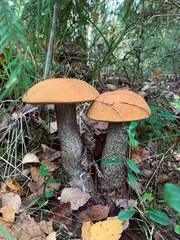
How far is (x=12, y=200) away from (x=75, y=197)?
14.8 inches

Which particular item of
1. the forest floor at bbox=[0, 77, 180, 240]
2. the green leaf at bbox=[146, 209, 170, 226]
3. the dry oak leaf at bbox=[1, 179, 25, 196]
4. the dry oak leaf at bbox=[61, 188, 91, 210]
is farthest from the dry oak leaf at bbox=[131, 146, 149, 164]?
the dry oak leaf at bbox=[1, 179, 25, 196]

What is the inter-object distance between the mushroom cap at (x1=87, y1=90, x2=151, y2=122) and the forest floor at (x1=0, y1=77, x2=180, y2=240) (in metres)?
0.28

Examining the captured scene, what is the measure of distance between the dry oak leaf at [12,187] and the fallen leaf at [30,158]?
172 millimetres

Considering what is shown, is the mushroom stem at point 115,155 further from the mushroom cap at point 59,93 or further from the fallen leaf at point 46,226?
the fallen leaf at point 46,226

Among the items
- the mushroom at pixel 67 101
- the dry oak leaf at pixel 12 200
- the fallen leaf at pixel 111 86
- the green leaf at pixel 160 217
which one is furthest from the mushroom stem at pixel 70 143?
the fallen leaf at pixel 111 86

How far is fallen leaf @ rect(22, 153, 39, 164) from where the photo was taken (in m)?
1.86

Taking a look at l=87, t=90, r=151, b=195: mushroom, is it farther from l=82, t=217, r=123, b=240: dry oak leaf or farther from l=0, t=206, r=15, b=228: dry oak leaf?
l=0, t=206, r=15, b=228: dry oak leaf

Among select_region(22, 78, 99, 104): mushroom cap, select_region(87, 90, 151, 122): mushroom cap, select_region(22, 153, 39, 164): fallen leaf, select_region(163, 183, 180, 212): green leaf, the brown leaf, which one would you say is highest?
select_region(22, 78, 99, 104): mushroom cap

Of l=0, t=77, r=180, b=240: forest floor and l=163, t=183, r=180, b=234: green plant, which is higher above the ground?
l=163, t=183, r=180, b=234: green plant

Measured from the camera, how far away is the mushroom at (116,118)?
1.44 metres

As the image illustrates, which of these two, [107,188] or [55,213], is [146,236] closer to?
[107,188]

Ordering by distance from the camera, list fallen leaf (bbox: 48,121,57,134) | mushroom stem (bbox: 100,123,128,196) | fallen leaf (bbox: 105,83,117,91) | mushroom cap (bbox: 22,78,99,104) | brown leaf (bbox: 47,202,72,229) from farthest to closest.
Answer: fallen leaf (bbox: 105,83,117,91) → fallen leaf (bbox: 48,121,57,134) → mushroom stem (bbox: 100,123,128,196) → brown leaf (bbox: 47,202,72,229) → mushroom cap (bbox: 22,78,99,104)

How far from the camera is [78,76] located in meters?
2.70

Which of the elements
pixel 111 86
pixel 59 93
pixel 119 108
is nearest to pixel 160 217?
pixel 119 108
